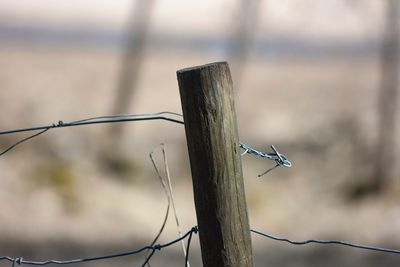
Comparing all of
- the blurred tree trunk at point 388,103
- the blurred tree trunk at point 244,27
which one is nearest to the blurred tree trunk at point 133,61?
the blurred tree trunk at point 244,27

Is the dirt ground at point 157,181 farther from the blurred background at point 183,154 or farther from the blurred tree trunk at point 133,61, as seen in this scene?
the blurred tree trunk at point 133,61

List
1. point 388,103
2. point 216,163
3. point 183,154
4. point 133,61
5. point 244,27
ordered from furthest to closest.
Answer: point 133,61 < point 244,27 < point 183,154 < point 388,103 < point 216,163

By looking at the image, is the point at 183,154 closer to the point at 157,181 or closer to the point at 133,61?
the point at 157,181

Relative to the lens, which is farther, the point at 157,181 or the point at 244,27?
the point at 244,27

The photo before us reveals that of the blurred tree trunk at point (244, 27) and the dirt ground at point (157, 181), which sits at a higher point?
the blurred tree trunk at point (244, 27)

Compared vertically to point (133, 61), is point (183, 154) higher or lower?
lower

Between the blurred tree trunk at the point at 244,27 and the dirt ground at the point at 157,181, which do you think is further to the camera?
the blurred tree trunk at the point at 244,27

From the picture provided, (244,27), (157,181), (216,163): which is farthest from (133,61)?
(216,163)
